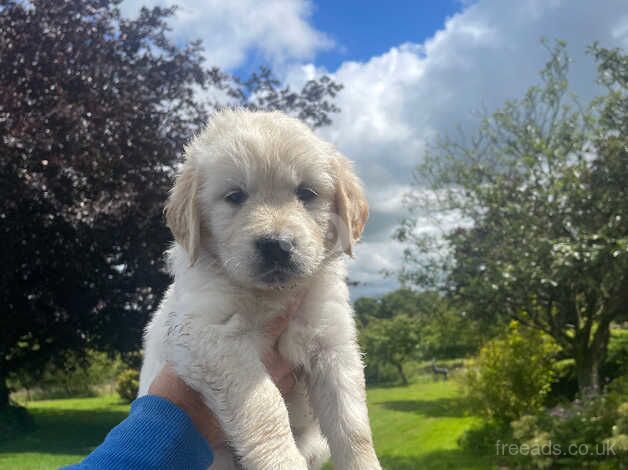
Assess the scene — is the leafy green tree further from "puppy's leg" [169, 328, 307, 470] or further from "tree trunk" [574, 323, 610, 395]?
"puppy's leg" [169, 328, 307, 470]

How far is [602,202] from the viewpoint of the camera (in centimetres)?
1138

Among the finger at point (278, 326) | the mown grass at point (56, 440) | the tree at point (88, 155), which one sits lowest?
the mown grass at point (56, 440)

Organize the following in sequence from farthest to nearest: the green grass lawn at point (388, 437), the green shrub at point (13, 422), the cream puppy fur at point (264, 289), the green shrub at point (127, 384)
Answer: the green shrub at point (127, 384), the green shrub at point (13, 422), the green grass lawn at point (388, 437), the cream puppy fur at point (264, 289)

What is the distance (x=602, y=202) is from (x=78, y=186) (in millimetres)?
10799

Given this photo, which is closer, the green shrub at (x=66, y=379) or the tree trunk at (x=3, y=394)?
the tree trunk at (x=3, y=394)

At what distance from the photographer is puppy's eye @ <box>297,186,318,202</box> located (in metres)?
2.85

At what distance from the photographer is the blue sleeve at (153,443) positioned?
7.61 ft

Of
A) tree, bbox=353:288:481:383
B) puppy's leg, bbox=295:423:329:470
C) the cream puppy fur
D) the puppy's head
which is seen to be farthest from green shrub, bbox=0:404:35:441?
the puppy's head

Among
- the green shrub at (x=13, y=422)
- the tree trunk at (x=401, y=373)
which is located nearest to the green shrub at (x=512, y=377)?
the green shrub at (x=13, y=422)

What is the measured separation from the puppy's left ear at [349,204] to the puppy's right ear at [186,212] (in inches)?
32.0

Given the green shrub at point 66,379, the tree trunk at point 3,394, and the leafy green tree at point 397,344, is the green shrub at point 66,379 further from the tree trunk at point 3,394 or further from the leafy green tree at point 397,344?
the leafy green tree at point 397,344

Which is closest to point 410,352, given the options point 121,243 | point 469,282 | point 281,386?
Answer: point 469,282

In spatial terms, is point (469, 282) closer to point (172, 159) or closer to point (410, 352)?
point (172, 159)

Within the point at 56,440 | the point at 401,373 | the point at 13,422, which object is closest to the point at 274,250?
the point at 56,440
